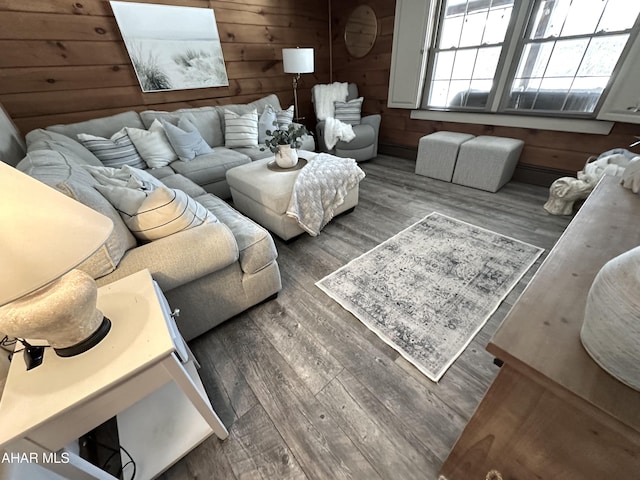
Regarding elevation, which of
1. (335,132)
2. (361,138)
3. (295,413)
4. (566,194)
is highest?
(335,132)

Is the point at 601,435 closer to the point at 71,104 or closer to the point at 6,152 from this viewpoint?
the point at 6,152

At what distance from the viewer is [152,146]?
2.50 m

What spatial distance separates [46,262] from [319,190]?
1.62 m

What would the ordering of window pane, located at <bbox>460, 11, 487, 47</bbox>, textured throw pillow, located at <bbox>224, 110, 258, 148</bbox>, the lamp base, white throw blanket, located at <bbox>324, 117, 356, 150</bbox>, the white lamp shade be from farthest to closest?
1. white throw blanket, located at <bbox>324, 117, 356, 150</bbox>
2. textured throw pillow, located at <bbox>224, 110, 258, 148</bbox>
3. window pane, located at <bbox>460, 11, 487, 47</bbox>
4. the lamp base
5. the white lamp shade

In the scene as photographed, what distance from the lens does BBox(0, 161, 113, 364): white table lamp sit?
0.52 m

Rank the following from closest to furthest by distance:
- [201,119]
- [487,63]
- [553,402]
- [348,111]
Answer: [553,402]
[487,63]
[201,119]
[348,111]

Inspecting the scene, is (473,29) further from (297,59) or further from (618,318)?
(618,318)

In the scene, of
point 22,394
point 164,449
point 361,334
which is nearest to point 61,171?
point 22,394

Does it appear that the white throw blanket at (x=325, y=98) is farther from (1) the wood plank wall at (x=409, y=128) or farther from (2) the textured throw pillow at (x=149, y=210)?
(2) the textured throw pillow at (x=149, y=210)

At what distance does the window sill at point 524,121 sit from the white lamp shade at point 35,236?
353 centimetres

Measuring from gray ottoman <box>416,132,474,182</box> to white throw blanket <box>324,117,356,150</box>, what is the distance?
35.3 inches

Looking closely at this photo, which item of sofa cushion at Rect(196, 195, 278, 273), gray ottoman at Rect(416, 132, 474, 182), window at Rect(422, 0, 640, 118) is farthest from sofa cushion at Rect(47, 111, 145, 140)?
window at Rect(422, 0, 640, 118)

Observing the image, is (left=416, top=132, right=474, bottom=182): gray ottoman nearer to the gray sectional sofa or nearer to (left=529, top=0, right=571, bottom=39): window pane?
(left=529, top=0, right=571, bottom=39): window pane

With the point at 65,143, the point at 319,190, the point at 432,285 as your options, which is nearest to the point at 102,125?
the point at 65,143
